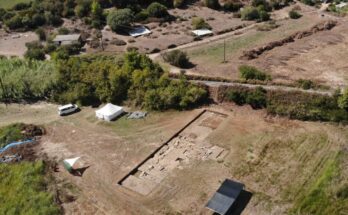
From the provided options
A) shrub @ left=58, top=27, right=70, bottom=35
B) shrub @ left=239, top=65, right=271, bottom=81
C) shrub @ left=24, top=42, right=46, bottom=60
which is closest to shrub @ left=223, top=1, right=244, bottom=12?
shrub @ left=58, top=27, right=70, bottom=35

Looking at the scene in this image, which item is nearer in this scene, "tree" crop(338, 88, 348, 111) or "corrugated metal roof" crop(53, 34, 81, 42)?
"tree" crop(338, 88, 348, 111)

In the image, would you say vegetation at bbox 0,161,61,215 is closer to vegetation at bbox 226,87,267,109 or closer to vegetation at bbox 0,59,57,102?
vegetation at bbox 0,59,57,102

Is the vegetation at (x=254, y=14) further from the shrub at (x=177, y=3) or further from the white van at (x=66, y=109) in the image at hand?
the white van at (x=66, y=109)

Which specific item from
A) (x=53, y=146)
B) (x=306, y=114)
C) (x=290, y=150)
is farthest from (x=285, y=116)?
(x=53, y=146)

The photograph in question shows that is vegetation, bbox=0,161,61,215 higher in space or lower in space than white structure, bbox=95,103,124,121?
lower

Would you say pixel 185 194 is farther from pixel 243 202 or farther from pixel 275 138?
pixel 275 138

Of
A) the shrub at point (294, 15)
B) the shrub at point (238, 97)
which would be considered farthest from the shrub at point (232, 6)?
the shrub at point (238, 97)
